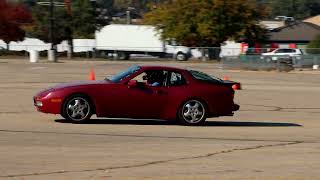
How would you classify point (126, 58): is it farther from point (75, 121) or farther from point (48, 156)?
point (48, 156)

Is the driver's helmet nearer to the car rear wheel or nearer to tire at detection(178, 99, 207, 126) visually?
tire at detection(178, 99, 207, 126)

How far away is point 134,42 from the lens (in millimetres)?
78000

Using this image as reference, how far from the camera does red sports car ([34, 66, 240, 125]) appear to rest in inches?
610

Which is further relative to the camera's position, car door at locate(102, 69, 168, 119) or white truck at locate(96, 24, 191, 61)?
white truck at locate(96, 24, 191, 61)

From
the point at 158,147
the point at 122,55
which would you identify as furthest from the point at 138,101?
the point at 122,55

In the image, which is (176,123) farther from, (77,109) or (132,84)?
(77,109)

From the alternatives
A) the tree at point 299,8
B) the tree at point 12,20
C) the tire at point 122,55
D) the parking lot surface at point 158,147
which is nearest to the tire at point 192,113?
the parking lot surface at point 158,147

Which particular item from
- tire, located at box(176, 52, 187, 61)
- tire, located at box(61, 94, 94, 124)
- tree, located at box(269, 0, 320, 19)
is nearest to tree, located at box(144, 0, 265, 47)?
tire, located at box(176, 52, 187, 61)

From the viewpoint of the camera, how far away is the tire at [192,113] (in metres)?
15.9

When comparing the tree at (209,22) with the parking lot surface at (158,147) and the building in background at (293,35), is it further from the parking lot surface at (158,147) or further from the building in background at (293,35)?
the parking lot surface at (158,147)

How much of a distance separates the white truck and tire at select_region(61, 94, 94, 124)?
200ft

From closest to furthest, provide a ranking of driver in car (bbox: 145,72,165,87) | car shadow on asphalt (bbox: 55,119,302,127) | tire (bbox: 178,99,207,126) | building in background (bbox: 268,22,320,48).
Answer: tire (bbox: 178,99,207,126)
driver in car (bbox: 145,72,165,87)
car shadow on asphalt (bbox: 55,119,302,127)
building in background (bbox: 268,22,320,48)

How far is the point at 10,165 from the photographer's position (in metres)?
9.85

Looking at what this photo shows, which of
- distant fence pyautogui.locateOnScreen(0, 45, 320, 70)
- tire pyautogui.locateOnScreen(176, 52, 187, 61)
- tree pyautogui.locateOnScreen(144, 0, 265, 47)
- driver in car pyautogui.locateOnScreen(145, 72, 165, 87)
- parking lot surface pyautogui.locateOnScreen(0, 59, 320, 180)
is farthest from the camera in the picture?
tree pyautogui.locateOnScreen(144, 0, 265, 47)
